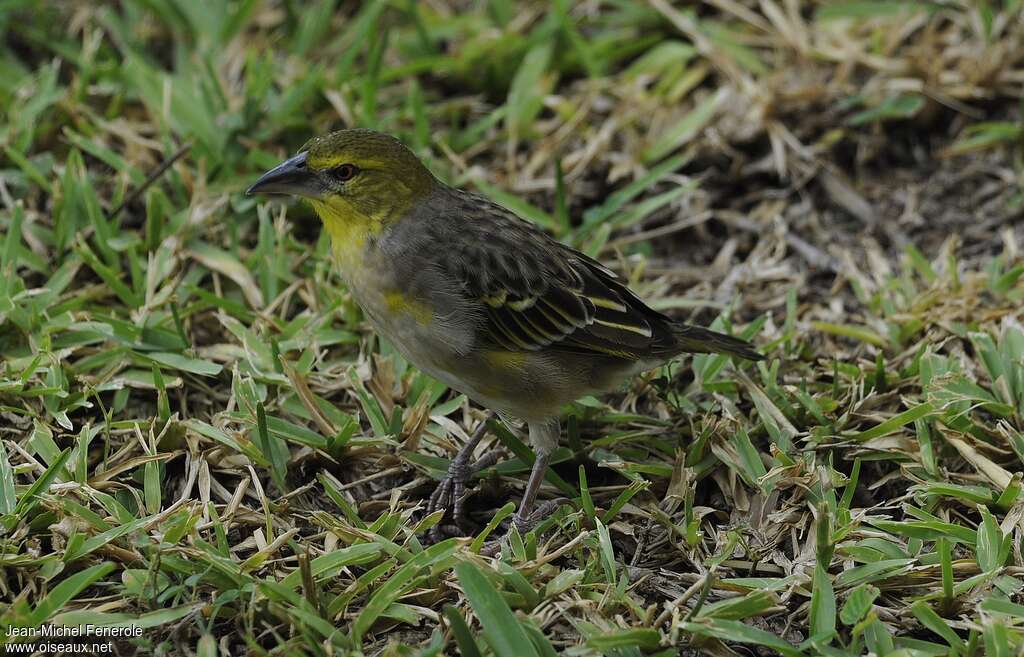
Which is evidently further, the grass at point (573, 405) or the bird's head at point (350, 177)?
the bird's head at point (350, 177)

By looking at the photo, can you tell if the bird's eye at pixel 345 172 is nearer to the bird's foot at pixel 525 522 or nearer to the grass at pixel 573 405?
the grass at pixel 573 405

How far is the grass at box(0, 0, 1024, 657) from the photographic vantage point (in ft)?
12.4

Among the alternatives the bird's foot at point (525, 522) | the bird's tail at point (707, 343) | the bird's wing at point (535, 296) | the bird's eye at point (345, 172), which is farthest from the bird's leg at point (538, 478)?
the bird's eye at point (345, 172)

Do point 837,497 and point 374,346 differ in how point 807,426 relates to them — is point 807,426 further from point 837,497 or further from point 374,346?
point 374,346

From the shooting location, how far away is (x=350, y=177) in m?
4.53

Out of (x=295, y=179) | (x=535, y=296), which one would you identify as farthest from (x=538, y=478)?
(x=295, y=179)

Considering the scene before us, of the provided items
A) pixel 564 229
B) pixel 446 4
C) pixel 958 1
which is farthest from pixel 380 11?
pixel 958 1

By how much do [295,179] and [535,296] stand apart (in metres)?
1.08

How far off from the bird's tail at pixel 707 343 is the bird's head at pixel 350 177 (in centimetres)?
125

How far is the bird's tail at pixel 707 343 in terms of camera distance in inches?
182

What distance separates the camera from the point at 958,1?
22.5 feet

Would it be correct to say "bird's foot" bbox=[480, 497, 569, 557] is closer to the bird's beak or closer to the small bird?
the small bird

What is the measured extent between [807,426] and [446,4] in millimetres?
3946

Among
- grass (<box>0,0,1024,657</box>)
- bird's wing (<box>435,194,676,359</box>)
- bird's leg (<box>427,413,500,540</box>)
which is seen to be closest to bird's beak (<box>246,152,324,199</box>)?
bird's wing (<box>435,194,676,359</box>)
